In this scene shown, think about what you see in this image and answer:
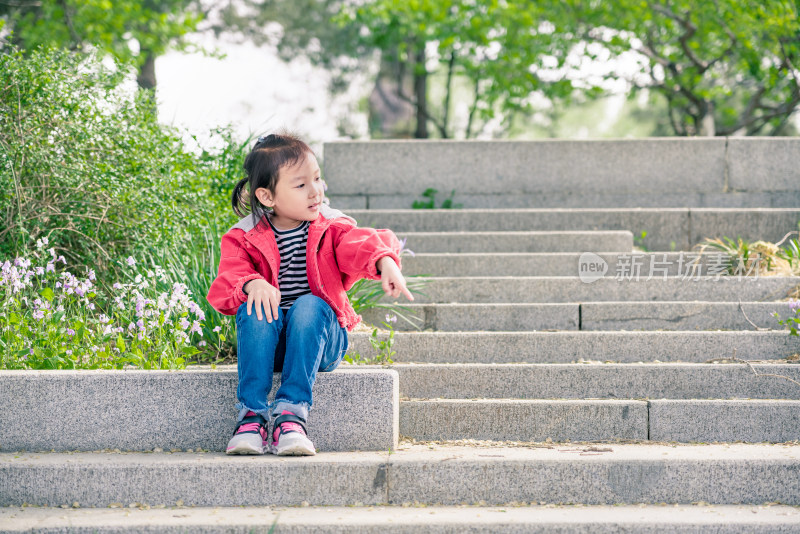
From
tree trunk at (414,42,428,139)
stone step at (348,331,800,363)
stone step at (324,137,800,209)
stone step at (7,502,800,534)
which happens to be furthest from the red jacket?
tree trunk at (414,42,428,139)

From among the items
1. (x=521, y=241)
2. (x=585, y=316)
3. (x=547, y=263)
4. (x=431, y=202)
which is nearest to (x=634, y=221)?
(x=521, y=241)

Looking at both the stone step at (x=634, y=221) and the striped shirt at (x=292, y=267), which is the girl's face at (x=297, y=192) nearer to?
the striped shirt at (x=292, y=267)

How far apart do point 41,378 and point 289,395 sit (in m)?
1.06

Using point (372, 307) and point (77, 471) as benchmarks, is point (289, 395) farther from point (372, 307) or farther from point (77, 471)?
point (372, 307)

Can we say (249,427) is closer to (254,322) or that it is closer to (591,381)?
(254,322)

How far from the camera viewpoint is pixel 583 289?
5.09 metres

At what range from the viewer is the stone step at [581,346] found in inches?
165

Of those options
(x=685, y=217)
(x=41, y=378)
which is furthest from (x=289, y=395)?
(x=685, y=217)

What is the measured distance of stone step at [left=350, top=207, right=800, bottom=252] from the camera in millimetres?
6309

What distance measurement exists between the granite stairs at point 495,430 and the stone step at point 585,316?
0.01 m

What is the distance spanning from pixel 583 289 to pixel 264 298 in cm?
269

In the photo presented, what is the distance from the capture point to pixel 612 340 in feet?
13.9

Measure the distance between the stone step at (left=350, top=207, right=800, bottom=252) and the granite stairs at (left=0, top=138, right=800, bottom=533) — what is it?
110 centimetres

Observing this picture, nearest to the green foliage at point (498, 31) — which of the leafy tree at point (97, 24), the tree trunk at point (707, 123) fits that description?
the tree trunk at point (707, 123)
